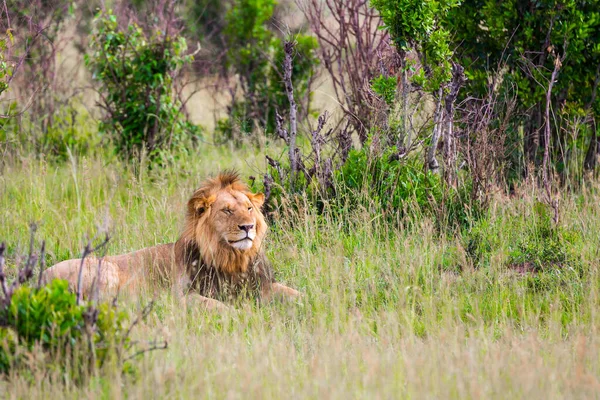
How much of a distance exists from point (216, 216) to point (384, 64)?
274cm

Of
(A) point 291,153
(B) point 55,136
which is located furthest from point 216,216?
(B) point 55,136

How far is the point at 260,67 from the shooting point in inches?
470

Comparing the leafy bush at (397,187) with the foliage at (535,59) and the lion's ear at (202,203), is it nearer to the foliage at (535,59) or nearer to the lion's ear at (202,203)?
the foliage at (535,59)

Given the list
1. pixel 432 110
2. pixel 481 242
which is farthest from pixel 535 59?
Answer: pixel 481 242

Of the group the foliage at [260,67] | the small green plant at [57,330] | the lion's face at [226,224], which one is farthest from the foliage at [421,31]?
the foliage at [260,67]

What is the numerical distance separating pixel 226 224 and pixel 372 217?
58.9 inches

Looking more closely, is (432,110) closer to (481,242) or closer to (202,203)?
(481,242)

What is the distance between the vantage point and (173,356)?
4.32 meters

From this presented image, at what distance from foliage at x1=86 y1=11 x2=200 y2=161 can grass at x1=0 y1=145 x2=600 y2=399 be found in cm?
100

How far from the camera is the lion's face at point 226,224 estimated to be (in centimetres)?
Result: 578

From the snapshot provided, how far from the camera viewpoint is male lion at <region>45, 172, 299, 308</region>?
580cm

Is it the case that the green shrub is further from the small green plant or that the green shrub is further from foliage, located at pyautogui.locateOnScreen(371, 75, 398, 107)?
the small green plant

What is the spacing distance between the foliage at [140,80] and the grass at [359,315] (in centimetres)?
100

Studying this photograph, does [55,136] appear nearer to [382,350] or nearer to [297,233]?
[297,233]
